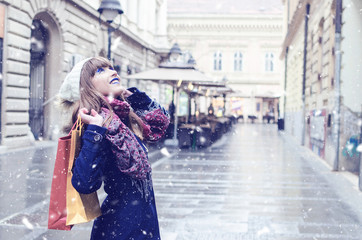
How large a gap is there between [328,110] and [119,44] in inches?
567

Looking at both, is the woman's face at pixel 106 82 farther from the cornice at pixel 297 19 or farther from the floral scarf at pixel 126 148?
the cornice at pixel 297 19

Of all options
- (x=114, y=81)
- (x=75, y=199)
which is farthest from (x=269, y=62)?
(x=75, y=199)

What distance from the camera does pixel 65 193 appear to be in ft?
7.79

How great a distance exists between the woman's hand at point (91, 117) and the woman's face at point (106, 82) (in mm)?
161

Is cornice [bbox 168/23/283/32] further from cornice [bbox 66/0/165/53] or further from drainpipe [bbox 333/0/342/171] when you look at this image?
drainpipe [bbox 333/0/342/171]

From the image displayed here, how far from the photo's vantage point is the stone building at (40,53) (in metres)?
13.5

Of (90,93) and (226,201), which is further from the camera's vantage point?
(226,201)

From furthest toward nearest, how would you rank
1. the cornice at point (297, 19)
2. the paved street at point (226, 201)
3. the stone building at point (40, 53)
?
1. the cornice at point (297, 19)
2. the stone building at point (40, 53)
3. the paved street at point (226, 201)

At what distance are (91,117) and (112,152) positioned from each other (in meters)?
0.20

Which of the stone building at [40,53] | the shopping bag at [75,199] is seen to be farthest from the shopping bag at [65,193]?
the stone building at [40,53]

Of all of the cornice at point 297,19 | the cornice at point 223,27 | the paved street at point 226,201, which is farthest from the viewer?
the cornice at point 223,27

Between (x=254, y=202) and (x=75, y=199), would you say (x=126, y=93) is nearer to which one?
(x=75, y=199)

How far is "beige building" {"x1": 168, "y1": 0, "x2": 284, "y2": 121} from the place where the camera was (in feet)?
168

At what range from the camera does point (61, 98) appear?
2531mm
